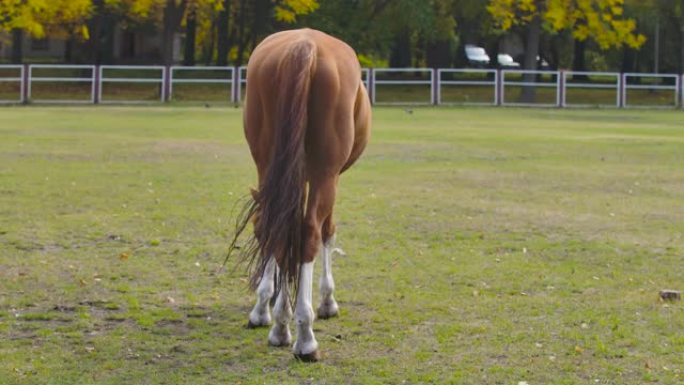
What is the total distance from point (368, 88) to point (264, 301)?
3323 cm

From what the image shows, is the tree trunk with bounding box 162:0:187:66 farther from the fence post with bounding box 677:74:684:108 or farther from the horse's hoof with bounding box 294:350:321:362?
the horse's hoof with bounding box 294:350:321:362

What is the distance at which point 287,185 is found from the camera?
6.51 metres

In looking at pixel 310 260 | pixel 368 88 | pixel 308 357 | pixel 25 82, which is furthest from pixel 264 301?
pixel 368 88

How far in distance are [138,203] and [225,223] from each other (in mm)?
1775

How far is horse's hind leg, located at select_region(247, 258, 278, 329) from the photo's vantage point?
732 cm

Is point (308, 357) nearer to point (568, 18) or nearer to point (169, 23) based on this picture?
point (568, 18)

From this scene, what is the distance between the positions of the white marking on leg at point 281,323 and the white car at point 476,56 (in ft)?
204

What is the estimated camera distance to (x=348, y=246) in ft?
34.6

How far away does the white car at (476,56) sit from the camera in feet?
227

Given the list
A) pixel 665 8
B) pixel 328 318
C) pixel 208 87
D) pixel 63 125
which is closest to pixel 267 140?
pixel 328 318

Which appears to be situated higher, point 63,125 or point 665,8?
point 665,8

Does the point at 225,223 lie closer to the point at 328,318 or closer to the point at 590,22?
the point at 328,318

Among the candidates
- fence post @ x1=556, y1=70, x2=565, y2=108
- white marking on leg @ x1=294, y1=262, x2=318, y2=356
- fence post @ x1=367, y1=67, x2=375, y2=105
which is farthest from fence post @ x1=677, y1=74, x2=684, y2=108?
white marking on leg @ x1=294, y1=262, x2=318, y2=356

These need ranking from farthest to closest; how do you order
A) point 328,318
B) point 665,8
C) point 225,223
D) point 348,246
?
1. point 665,8
2. point 225,223
3. point 348,246
4. point 328,318
